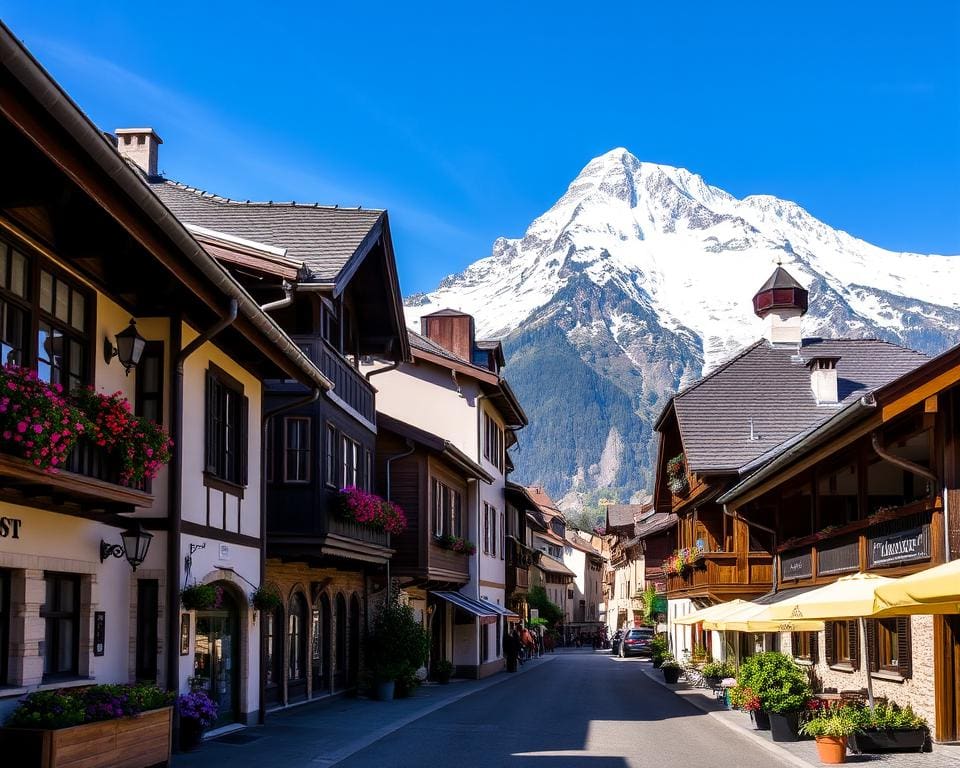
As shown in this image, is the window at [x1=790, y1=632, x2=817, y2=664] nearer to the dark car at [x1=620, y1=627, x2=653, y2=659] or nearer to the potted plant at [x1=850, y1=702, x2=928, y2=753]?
the potted plant at [x1=850, y1=702, x2=928, y2=753]

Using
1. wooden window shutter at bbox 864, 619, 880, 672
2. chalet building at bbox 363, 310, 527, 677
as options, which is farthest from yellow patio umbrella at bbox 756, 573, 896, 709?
chalet building at bbox 363, 310, 527, 677

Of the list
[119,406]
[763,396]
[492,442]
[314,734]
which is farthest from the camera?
[492,442]

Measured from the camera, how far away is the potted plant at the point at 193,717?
50.8ft

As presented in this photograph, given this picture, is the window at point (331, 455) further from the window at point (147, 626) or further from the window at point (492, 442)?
the window at point (492, 442)

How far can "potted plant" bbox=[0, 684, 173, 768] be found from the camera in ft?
35.3

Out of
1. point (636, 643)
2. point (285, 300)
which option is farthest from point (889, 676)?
point (636, 643)

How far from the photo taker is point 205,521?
1680cm

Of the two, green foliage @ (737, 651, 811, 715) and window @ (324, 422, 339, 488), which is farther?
window @ (324, 422, 339, 488)

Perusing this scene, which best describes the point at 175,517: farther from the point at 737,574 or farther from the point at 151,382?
the point at 737,574

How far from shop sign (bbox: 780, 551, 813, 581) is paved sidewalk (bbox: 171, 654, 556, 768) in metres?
7.56

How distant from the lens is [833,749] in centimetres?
1559

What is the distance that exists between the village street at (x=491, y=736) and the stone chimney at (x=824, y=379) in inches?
472

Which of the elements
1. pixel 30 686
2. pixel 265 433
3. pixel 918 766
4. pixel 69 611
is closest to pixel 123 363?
pixel 69 611

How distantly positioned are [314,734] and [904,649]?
8.68 metres
